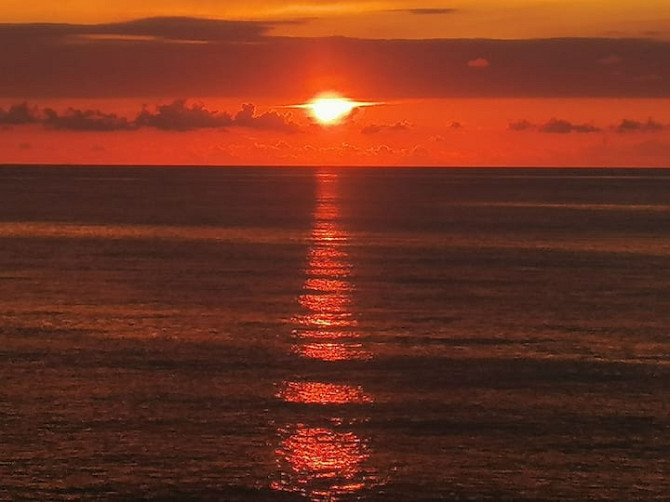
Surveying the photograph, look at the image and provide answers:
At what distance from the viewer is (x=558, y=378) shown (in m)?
40.4

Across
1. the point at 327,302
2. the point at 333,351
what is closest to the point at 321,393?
the point at 333,351

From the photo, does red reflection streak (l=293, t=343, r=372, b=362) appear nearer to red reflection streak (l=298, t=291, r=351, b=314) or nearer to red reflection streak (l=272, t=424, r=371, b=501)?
red reflection streak (l=298, t=291, r=351, b=314)

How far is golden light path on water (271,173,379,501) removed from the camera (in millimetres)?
29406

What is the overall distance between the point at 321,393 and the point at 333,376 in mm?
2510

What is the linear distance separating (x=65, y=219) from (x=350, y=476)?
107 metres

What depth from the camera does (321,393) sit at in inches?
1512

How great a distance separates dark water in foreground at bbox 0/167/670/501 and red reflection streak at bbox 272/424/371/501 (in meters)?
0.07

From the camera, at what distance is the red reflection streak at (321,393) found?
123ft

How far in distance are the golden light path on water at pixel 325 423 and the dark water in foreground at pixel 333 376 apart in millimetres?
83

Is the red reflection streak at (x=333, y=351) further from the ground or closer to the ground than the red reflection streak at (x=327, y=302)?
closer to the ground

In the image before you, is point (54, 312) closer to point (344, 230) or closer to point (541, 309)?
point (541, 309)

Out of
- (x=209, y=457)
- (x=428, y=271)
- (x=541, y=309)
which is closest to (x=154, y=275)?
(x=428, y=271)

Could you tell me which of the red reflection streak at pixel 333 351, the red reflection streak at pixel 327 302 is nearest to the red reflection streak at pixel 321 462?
the red reflection streak at pixel 333 351

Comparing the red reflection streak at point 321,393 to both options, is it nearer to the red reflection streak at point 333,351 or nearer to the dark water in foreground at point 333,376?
the dark water in foreground at point 333,376
